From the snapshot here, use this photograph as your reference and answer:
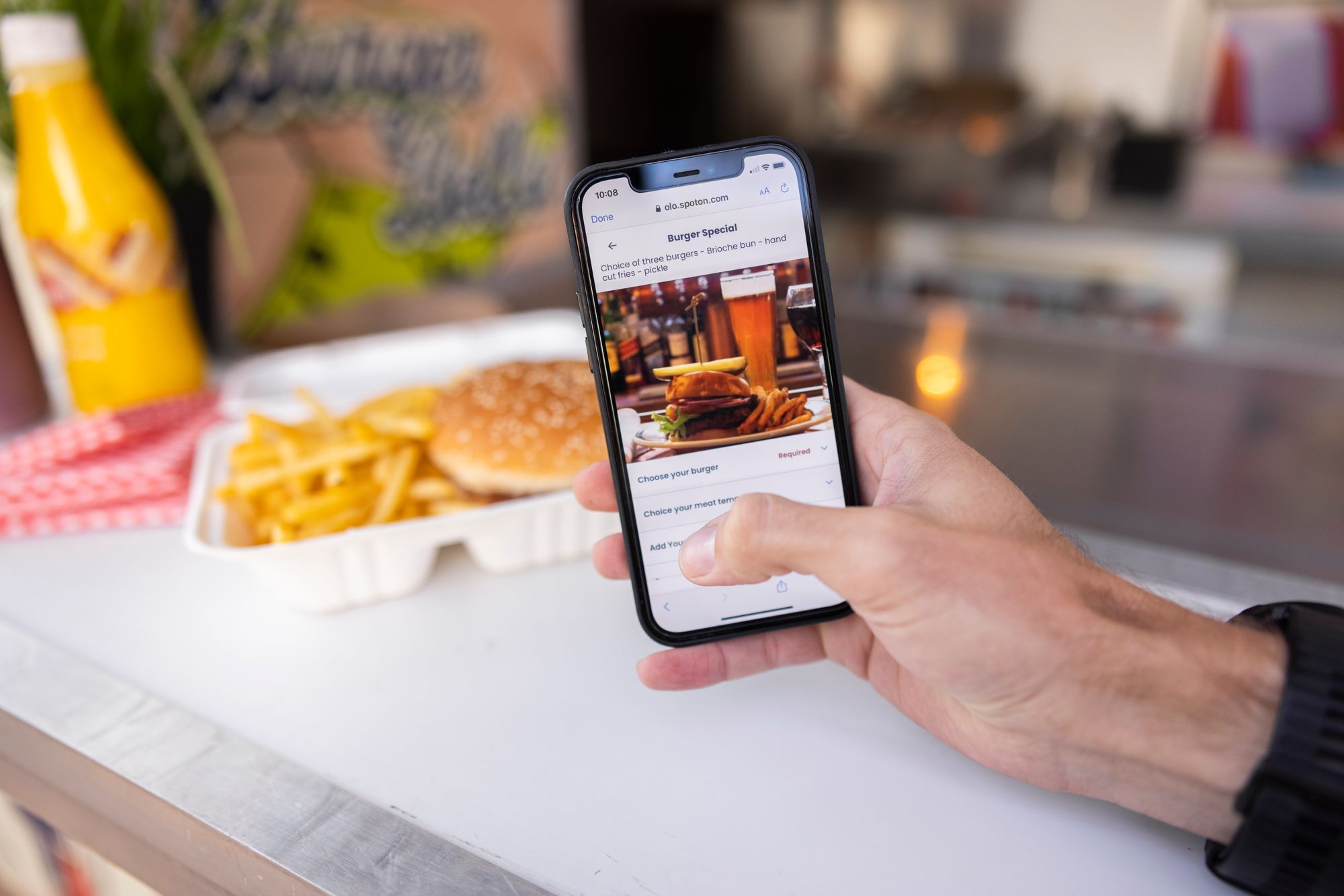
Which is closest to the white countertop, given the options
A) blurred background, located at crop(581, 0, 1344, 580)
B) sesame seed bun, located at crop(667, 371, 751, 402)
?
sesame seed bun, located at crop(667, 371, 751, 402)

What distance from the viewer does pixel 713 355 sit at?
61 centimetres

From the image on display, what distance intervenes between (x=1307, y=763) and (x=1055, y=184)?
12.3 feet

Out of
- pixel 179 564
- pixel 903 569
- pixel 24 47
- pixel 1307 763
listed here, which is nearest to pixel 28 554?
pixel 179 564

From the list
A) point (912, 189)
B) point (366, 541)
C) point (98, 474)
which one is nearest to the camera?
point (366, 541)

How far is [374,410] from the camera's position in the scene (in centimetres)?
90

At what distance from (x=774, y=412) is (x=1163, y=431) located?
151 centimetres

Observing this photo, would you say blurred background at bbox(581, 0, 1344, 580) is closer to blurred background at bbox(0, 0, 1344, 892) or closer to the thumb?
blurred background at bbox(0, 0, 1344, 892)

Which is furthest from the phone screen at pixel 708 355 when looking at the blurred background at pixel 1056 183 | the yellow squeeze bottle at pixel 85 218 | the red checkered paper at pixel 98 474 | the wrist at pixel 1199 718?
the blurred background at pixel 1056 183

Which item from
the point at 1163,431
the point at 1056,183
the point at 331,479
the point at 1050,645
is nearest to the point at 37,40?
the point at 331,479

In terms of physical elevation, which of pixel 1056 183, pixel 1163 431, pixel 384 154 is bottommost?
pixel 1163 431

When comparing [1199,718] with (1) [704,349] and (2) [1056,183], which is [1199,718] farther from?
(2) [1056,183]

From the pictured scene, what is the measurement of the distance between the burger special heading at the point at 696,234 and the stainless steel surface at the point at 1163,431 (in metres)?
1.04

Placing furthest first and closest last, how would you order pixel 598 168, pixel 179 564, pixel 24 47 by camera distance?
pixel 24 47
pixel 179 564
pixel 598 168

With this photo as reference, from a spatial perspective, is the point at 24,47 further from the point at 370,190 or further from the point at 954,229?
the point at 954,229
